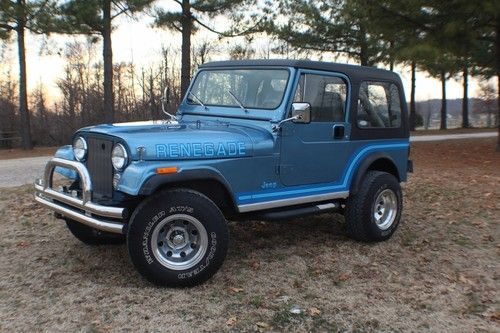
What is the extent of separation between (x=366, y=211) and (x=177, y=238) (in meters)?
2.34

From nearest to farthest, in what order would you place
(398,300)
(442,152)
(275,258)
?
1. (398,300)
2. (275,258)
3. (442,152)

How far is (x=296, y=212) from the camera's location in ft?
17.2

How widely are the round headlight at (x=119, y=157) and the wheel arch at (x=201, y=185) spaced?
0.30 m

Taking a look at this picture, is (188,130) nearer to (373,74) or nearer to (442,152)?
(373,74)

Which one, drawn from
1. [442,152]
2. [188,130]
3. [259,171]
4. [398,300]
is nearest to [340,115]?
[259,171]

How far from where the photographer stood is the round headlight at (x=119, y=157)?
4273 mm

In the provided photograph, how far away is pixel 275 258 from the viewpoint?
5.39m

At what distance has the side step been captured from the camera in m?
5.06

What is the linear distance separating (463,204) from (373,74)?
3.03 metres

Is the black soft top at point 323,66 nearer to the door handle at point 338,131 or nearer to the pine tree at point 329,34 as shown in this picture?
the door handle at point 338,131

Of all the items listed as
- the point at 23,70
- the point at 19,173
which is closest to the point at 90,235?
the point at 19,173

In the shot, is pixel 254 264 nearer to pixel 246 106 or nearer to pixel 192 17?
pixel 246 106

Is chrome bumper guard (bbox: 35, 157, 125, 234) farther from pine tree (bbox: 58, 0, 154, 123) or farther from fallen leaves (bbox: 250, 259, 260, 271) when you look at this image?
pine tree (bbox: 58, 0, 154, 123)

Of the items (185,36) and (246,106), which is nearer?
(246,106)
